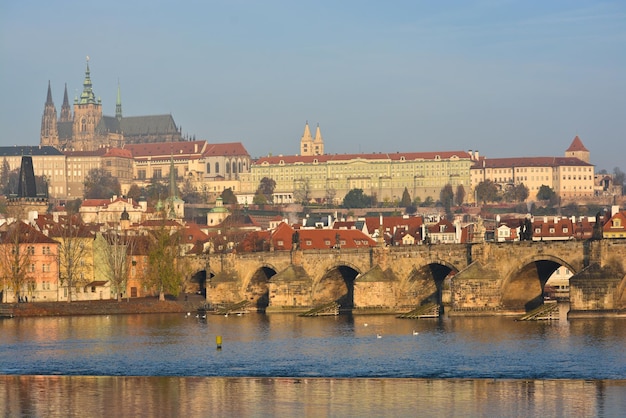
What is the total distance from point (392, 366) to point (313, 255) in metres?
33.1

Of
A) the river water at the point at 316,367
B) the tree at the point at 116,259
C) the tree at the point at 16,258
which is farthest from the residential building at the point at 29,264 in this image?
the river water at the point at 316,367

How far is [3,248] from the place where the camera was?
88438 mm

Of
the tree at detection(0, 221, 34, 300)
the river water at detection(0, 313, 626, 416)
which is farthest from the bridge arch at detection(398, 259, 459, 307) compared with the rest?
the tree at detection(0, 221, 34, 300)

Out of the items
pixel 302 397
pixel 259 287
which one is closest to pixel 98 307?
pixel 259 287

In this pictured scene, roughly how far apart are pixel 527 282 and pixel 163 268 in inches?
1066

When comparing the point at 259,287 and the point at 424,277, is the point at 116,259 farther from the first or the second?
the point at 424,277

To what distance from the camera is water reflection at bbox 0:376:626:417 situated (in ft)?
135

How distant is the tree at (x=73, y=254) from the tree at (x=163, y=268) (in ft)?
13.4

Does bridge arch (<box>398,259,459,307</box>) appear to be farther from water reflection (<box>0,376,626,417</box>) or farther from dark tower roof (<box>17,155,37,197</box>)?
dark tower roof (<box>17,155,37,197</box>)

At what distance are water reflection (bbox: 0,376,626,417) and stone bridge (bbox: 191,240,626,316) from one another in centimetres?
2411

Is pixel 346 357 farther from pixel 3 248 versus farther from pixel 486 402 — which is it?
pixel 3 248

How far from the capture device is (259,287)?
307 feet

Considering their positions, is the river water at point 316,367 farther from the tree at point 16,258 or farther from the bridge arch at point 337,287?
the tree at point 16,258

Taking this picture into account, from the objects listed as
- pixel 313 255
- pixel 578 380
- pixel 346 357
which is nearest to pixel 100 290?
pixel 313 255
